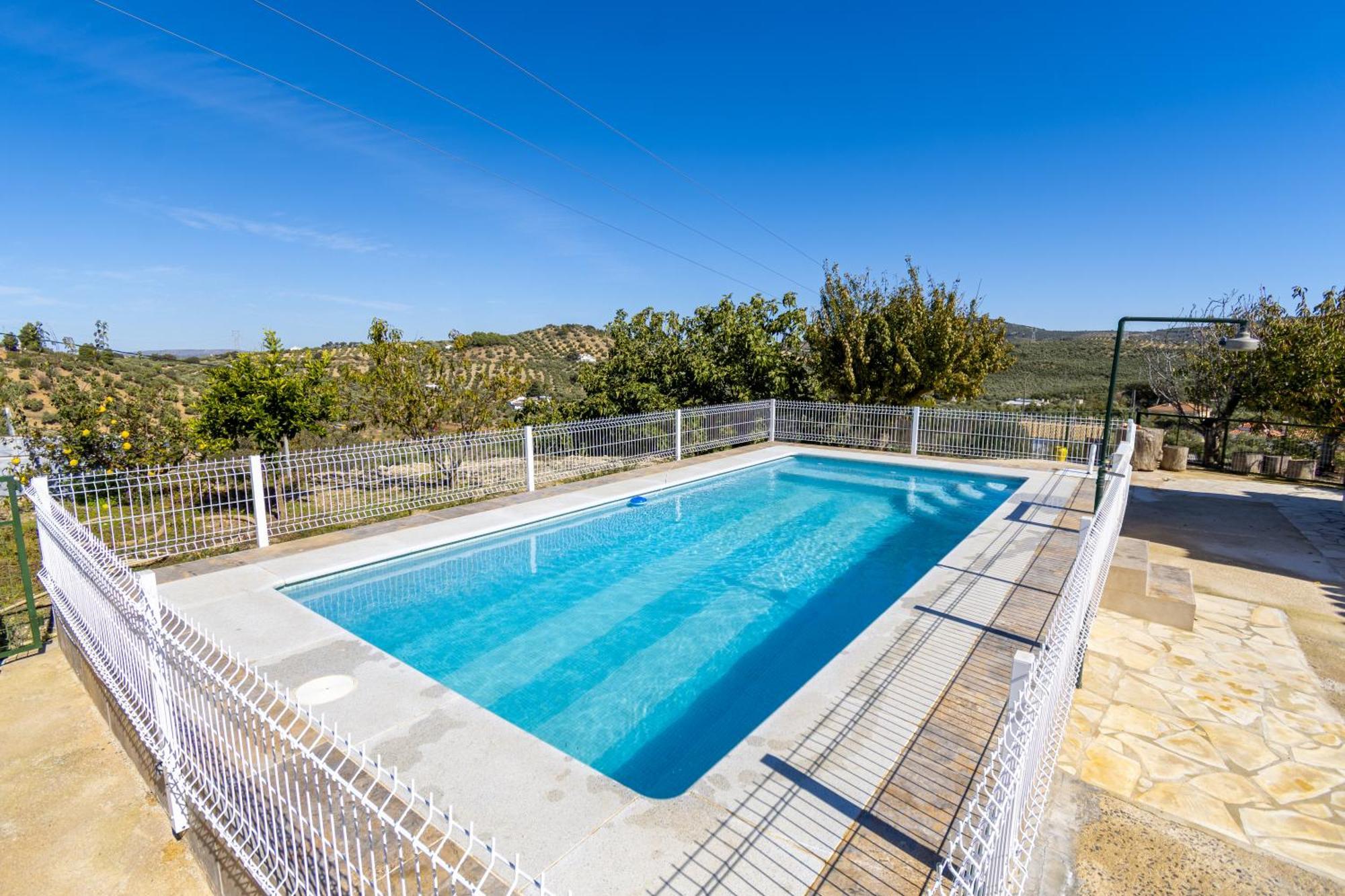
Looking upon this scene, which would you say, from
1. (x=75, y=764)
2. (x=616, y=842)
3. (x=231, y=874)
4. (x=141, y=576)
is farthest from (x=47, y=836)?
(x=616, y=842)

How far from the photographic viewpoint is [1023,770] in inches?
75.9

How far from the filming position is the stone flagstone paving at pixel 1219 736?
10.7ft

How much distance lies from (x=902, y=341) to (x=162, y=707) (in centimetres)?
1525

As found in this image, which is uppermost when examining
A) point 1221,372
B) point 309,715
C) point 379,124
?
point 379,124

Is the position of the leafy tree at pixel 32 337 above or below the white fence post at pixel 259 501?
above

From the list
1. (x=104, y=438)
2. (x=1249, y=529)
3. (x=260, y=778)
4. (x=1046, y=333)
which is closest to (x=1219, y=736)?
(x=260, y=778)

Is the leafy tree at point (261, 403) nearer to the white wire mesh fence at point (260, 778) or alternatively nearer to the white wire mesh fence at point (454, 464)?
the white wire mesh fence at point (454, 464)

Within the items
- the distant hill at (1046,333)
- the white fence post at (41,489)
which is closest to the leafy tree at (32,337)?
the white fence post at (41,489)

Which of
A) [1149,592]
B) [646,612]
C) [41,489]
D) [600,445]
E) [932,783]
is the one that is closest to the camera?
[932,783]

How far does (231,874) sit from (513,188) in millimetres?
15925

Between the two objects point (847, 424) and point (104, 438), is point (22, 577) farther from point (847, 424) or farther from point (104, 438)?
point (847, 424)

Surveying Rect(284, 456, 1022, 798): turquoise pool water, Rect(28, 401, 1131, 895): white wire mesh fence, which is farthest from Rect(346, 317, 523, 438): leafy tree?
Rect(284, 456, 1022, 798): turquoise pool water

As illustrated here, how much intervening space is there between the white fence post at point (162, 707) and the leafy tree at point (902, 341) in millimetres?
14902

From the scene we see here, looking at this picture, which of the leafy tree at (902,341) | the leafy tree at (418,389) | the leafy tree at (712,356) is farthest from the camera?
the leafy tree at (712,356)
